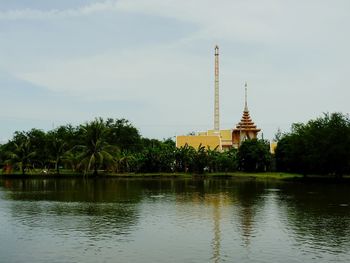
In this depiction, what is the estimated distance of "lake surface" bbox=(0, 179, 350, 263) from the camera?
1730 cm

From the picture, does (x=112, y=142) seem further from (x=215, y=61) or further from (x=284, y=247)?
(x=284, y=247)

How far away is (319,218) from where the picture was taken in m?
26.3

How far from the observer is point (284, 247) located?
1869 centimetres

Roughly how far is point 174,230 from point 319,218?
335 inches

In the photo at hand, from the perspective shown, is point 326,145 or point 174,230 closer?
point 174,230

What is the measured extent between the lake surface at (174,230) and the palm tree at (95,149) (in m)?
32.0

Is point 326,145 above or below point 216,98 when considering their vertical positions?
below

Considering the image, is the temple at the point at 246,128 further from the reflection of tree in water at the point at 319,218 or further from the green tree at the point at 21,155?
the reflection of tree in water at the point at 319,218

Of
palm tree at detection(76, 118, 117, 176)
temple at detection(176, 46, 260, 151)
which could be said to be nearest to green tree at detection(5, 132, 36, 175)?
palm tree at detection(76, 118, 117, 176)

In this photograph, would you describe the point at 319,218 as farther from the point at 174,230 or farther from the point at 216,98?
the point at 216,98

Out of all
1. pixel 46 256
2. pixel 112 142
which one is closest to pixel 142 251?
pixel 46 256

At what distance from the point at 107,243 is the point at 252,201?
17.7 meters

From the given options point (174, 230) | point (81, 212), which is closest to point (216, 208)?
point (81, 212)

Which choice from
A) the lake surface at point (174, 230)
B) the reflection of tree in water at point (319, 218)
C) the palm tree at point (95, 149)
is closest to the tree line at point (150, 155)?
the palm tree at point (95, 149)
